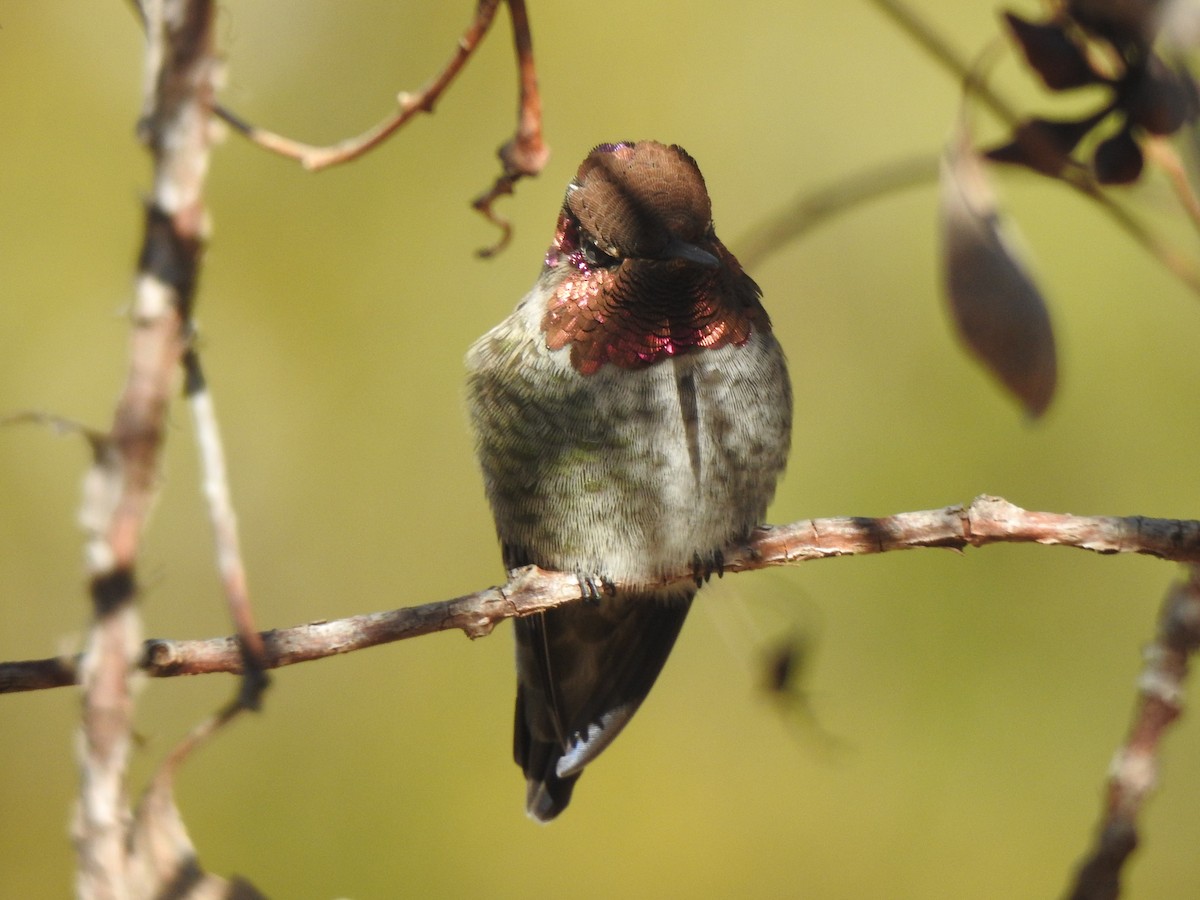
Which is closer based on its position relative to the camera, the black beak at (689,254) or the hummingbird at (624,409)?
the black beak at (689,254)

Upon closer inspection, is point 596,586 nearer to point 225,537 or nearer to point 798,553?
point 798,553

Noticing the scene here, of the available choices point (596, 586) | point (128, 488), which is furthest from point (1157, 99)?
point (596, 586)

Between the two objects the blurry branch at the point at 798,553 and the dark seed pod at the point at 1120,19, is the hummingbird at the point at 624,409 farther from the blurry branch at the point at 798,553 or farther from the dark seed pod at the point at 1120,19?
the dark seed pod at the point at 1120,19

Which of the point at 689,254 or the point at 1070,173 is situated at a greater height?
the point at 689,254

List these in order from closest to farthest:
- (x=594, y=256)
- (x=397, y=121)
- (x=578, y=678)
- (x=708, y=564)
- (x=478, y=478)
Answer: (x=397, y=121) → (x=594, y=256) → (x=708, y=564) → (x=578, y=678) → (x=478, y=478)

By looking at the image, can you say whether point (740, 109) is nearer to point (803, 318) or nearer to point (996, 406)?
point (803, 318)

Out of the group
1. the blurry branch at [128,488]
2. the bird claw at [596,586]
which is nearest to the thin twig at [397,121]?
the blurry branch at [128,488]
